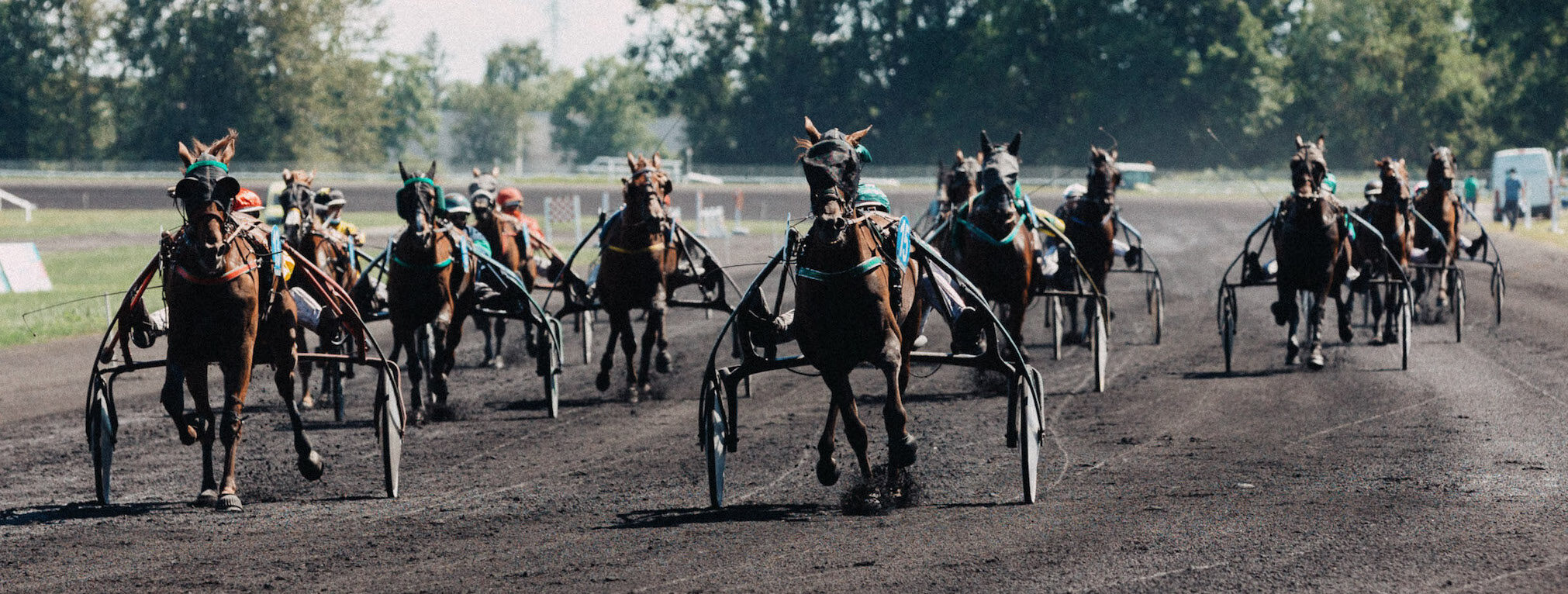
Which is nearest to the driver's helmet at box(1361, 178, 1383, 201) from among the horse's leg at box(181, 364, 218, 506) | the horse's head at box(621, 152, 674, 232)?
the horse's head at box(621, 152, 674, 232)

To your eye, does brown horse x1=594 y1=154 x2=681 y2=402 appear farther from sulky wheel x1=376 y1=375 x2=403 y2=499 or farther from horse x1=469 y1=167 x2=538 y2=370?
sulky wheel x1=376 y1=375 x2=403 y2=499

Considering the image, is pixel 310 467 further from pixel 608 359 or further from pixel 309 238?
pixel 608 359

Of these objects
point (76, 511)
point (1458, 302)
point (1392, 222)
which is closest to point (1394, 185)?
point (1392, 222)

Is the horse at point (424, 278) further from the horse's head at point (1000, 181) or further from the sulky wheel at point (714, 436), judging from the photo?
the sulky wheel at point (714, 436)

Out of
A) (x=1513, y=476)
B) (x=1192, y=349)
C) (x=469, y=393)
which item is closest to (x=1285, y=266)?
(x=1192, y=349)

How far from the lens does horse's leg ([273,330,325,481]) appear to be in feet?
31.7

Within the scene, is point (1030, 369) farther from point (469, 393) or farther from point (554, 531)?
point (469, 393)

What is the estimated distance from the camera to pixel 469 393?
1460 cm

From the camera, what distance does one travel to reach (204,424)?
9.36m

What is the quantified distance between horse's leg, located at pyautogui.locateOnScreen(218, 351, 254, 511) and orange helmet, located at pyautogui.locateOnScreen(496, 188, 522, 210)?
8.59 meters

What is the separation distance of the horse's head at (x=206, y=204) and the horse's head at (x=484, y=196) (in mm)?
6981

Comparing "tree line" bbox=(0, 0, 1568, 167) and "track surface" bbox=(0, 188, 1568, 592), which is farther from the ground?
"tree line" bbox=(0, 0, 1568, 167)

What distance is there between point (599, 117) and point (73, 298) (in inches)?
3148

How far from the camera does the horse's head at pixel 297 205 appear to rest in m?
13.4
